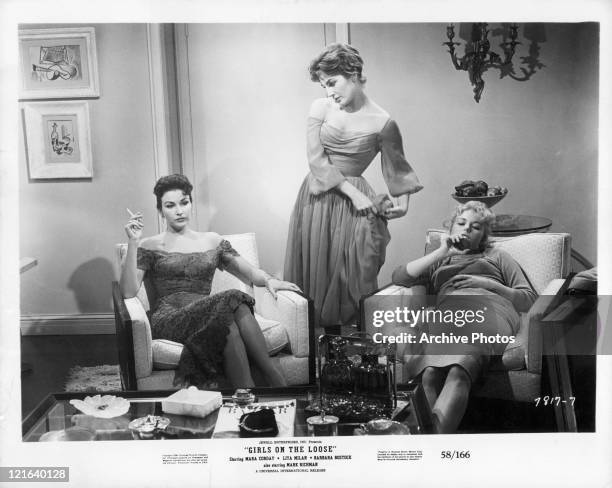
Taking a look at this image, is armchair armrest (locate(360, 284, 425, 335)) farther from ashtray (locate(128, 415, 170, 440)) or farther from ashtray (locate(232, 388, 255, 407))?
ashtray (locate(128, 415, 170, 440))

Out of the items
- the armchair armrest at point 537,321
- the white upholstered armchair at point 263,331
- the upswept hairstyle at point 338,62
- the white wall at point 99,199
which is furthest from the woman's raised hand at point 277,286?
the armchair armrest at point 537,321

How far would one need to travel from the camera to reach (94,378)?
2578 mm

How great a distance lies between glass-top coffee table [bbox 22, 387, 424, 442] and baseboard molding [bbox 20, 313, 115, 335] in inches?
9.3

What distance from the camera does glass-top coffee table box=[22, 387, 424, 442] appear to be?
2469 millimetres

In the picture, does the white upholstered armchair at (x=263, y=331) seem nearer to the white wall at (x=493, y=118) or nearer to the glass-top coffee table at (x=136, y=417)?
the glass-top coffee table at (x=136, y=417)

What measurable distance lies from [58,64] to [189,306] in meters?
0.99

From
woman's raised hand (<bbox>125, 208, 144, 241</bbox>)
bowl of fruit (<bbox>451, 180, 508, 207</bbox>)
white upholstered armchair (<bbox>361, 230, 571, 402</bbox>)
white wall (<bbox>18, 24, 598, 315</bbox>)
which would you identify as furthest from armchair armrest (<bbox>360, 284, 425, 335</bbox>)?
woman's raised hand (<bbox>125, 208, 144, 241</bbox>)

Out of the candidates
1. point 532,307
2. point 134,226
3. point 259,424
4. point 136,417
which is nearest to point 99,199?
point 134,226

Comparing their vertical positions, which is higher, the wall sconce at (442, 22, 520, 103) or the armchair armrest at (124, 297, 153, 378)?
→ the wall sconce at (442, 22, 520, 103)

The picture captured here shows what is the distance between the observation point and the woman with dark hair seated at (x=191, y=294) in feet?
8.25

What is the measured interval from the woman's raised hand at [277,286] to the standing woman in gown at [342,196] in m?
0.02

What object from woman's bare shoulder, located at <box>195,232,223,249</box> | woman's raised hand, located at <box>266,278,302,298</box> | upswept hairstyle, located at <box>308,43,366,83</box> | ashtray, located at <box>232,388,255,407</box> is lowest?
ashtray, located at <box>232,388,255,407</box>

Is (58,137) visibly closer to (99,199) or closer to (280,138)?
(99,199)

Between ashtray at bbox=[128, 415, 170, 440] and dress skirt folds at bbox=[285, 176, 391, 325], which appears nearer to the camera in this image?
ashtray at bbox=[128, 415, 170, 440]
